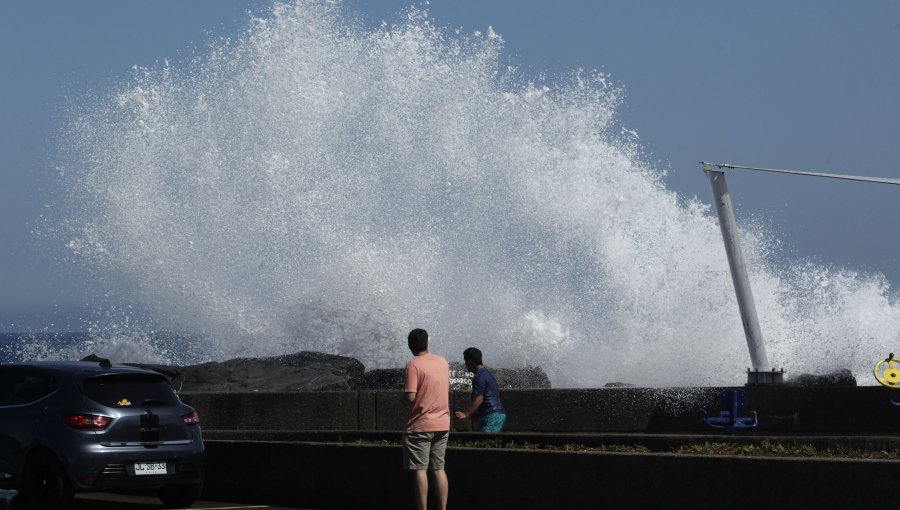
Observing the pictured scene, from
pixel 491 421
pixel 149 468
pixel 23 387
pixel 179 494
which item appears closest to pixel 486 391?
pixel 491 421

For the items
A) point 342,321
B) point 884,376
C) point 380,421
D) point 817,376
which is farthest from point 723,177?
point 342,321

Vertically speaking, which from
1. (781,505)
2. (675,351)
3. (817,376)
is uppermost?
(675,351)

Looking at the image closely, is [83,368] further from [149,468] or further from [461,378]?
[461,378]

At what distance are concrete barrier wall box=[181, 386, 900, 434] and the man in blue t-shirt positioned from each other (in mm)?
3551

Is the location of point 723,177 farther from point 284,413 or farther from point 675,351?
point 675,351

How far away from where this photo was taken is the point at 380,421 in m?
16.6

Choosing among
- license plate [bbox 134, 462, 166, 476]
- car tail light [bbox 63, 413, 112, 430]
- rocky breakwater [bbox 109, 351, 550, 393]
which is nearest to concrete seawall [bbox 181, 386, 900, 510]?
license plate [bbox 134, 462, 166, 476]

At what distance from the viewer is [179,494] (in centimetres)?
1259

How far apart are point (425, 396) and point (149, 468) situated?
9.13 feet

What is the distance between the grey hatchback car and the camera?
1166 cm

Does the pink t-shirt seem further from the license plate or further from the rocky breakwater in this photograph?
the rocky breakwater

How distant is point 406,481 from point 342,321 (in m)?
28.0

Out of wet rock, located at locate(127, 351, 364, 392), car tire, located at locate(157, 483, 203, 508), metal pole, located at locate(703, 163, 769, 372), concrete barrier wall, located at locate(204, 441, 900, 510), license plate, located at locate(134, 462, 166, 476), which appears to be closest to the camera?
concrete barrier wall, located at locate(204, 441, 900, 510)

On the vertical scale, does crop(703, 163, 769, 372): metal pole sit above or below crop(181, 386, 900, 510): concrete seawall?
above
